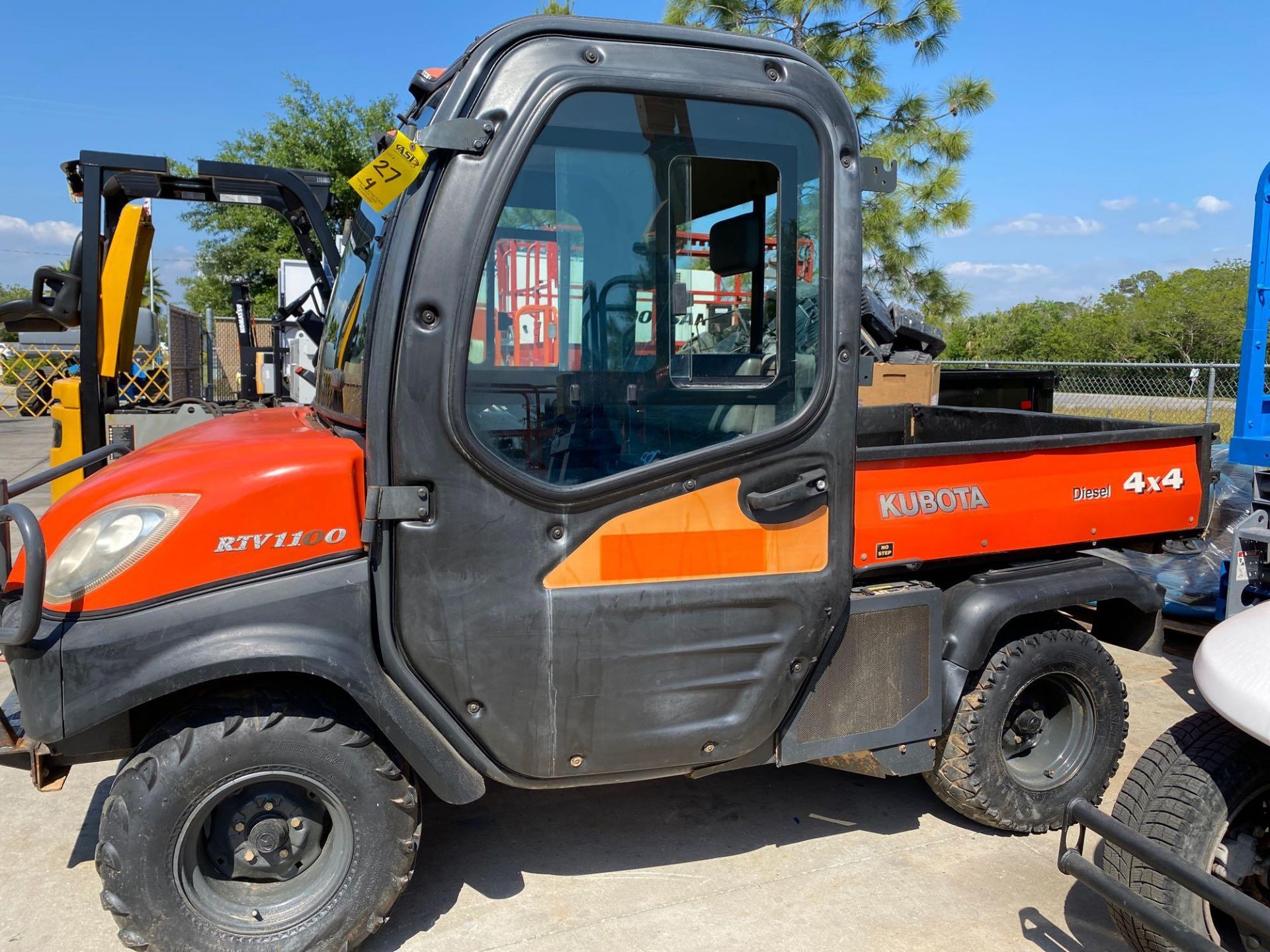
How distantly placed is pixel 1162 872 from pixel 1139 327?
28421mm

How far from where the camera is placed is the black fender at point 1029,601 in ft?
10.8

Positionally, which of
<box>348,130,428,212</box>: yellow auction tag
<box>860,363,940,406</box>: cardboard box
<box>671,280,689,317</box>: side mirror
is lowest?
<box>860,363,940,406</box>: cardboard box

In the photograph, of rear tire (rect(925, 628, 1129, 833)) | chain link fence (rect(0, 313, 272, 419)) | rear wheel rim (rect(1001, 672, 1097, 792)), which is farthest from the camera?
chain link fence (rect(0, 313, 272, 419))

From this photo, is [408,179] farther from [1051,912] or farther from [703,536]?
[1051,912]

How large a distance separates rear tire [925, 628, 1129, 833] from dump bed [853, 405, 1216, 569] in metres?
0.42

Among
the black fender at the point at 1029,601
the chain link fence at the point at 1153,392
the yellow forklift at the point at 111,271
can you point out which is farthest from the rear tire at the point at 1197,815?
the chain link fence at the point at 1153,392

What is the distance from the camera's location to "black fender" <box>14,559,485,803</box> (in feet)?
7.86

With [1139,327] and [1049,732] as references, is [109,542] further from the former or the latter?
[1139,327]

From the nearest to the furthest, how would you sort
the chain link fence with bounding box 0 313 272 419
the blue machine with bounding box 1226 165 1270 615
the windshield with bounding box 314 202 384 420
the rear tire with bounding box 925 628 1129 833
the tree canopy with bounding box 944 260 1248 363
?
the windshield with bounding box 314 202 384 420 < the rear tire with bounding box 925 628 1129 833 < the blue machine with bounding box 1226 165 1270 615 < the chain link fence with bounding box 0 313 272 419 < the tree canopy with bounding box 944 260 1248 363

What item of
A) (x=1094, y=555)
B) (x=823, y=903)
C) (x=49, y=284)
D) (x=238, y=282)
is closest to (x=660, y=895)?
(x=823, y=903)

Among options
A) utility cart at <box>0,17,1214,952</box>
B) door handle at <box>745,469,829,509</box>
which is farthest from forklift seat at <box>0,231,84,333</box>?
door handle at <box>745,469,829,509</box>

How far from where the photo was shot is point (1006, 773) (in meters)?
3.53

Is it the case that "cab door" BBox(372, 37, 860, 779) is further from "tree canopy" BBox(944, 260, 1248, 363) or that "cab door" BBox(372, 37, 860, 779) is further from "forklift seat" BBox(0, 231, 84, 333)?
"tree canopy" BBox(944, 260, 1248, 363)

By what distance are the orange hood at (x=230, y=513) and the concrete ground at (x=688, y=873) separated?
122cm
